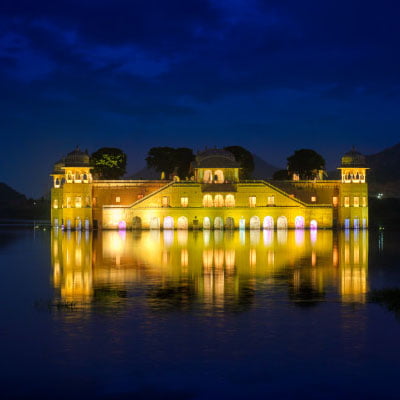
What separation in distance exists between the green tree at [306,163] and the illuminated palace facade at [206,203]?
40.3ft

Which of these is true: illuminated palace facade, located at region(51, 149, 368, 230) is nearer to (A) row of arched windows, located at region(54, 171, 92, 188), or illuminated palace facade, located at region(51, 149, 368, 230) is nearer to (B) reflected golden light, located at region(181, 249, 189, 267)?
(A) row of arched windows, located at region(54, 171, 92, 188)

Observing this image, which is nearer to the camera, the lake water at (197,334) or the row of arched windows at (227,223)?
the lake water at (197,334)

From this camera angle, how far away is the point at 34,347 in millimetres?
17344

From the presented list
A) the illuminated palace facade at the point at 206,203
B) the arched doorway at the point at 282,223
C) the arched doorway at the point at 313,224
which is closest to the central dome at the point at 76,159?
the illuminated palace facade at the point at 206,203

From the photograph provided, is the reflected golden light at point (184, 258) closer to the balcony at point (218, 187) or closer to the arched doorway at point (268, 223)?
the balcony at point (218, 187)

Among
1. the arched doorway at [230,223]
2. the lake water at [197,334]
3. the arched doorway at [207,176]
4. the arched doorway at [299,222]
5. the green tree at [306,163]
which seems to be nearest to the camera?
the lake water at [197,334]

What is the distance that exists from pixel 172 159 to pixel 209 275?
8591 centimetres

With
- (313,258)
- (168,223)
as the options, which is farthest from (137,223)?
(313,258)

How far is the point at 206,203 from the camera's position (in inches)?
3792

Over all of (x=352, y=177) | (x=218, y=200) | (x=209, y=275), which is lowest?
(x=209, y=275)

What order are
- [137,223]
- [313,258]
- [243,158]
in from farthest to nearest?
[243,158]
[137,223]
[313,258]

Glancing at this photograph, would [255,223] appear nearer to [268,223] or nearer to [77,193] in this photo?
[268,223]

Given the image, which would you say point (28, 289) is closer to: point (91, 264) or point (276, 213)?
point (91, 264)

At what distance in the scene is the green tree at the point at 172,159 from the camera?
118 m
